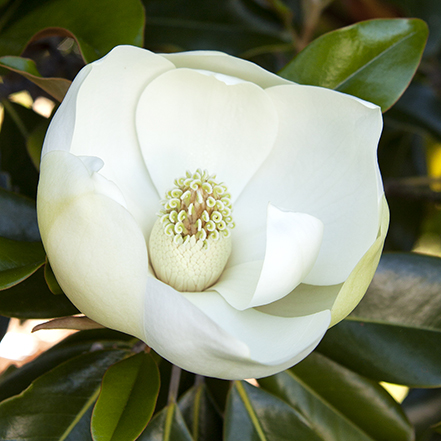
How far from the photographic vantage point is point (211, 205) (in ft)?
2.62

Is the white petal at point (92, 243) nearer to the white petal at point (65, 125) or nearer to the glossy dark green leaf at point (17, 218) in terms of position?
the white petal at point (65, 125)

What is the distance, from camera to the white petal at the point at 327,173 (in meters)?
0.75

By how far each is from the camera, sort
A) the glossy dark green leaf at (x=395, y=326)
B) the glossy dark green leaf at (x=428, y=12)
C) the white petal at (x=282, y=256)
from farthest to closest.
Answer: the glossy dark green leaf at (x=428, y=12) → the glossy dark green leaf at (x=395, y=326) → the white petal at (x=282, y=256)

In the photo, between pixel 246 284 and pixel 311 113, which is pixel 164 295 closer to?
pixel 246 284

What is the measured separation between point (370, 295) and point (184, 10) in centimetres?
86

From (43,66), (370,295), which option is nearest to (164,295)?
(370,295)

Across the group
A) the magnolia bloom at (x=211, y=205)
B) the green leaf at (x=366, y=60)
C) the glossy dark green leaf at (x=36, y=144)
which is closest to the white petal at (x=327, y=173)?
the magnolia bloom at (x=211, y=205)

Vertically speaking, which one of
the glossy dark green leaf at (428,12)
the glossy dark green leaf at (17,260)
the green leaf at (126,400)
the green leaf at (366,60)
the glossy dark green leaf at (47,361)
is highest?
the glossy dark green leaf at (428,12)

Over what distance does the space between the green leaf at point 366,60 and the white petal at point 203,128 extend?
0.42 ft

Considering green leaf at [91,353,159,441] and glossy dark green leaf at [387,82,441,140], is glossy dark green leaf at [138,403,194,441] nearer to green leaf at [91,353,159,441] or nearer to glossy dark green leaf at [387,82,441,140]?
green leaf at [91,353,159,441]

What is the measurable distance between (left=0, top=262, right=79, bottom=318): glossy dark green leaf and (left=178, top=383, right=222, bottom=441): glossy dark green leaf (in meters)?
0.28

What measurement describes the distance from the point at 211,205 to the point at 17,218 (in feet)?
1.07

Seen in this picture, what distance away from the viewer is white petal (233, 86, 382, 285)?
29.4 inches

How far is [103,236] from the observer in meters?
0.57
